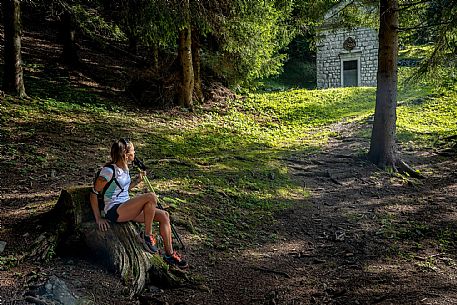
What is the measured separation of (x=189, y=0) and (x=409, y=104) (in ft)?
37.8

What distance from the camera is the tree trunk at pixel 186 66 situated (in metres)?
13.5

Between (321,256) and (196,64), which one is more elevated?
(196,64)

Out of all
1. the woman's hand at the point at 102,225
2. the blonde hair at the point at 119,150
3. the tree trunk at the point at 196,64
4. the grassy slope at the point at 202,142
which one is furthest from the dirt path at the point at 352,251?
the tree trunk at the point at 196,64

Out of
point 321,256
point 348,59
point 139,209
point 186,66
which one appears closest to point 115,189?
point 139,209

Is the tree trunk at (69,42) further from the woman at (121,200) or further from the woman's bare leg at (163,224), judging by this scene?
the woman's bare leg at (163,224)

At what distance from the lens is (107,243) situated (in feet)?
14.2

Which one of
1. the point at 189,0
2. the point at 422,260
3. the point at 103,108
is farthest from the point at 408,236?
the point at 103,108

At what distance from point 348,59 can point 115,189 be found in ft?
82.9

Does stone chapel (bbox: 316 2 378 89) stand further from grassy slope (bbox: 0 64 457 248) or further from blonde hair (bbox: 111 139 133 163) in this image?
blonde hair (bbox: 111 139 133 163)

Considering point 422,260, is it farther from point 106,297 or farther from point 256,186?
point 106,297

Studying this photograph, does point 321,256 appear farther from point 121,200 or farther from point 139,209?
point 121,200

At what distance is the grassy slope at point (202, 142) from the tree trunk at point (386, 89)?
2.40 metres

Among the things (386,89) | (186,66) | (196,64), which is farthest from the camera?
(196,64)

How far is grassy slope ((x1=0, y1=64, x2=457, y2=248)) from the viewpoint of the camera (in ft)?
23.3
